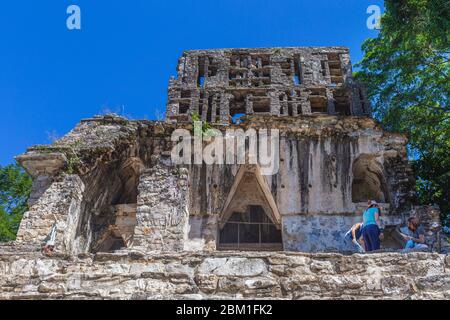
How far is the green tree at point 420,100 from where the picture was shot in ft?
51.9

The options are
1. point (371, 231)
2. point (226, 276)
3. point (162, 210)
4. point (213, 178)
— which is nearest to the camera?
point (226, 276)

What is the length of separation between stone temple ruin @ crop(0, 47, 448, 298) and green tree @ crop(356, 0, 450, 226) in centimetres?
217

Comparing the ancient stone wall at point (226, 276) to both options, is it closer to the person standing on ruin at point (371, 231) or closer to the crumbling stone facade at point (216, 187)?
the person standing on ruin at point (371, 231)

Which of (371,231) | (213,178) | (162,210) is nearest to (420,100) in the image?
(213,178)

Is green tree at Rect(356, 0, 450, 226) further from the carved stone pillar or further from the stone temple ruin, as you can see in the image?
the carved stone pillar

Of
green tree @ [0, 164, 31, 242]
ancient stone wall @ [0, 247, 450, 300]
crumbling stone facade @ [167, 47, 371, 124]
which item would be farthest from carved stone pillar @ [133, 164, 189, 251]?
green tree @ [0, 164, 31, 242]

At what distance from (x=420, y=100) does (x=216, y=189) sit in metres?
7.93

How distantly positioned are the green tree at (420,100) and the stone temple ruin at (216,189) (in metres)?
2.17

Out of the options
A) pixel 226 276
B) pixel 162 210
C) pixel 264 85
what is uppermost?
pixel 264 85

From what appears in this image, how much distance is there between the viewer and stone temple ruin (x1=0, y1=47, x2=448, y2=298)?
11.4m

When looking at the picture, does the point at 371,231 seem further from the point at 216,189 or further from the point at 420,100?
the point at 420,100

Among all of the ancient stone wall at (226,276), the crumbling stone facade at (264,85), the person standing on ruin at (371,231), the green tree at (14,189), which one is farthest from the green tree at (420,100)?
the green tree at (14,189)

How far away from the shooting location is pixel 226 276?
18.0 feet
